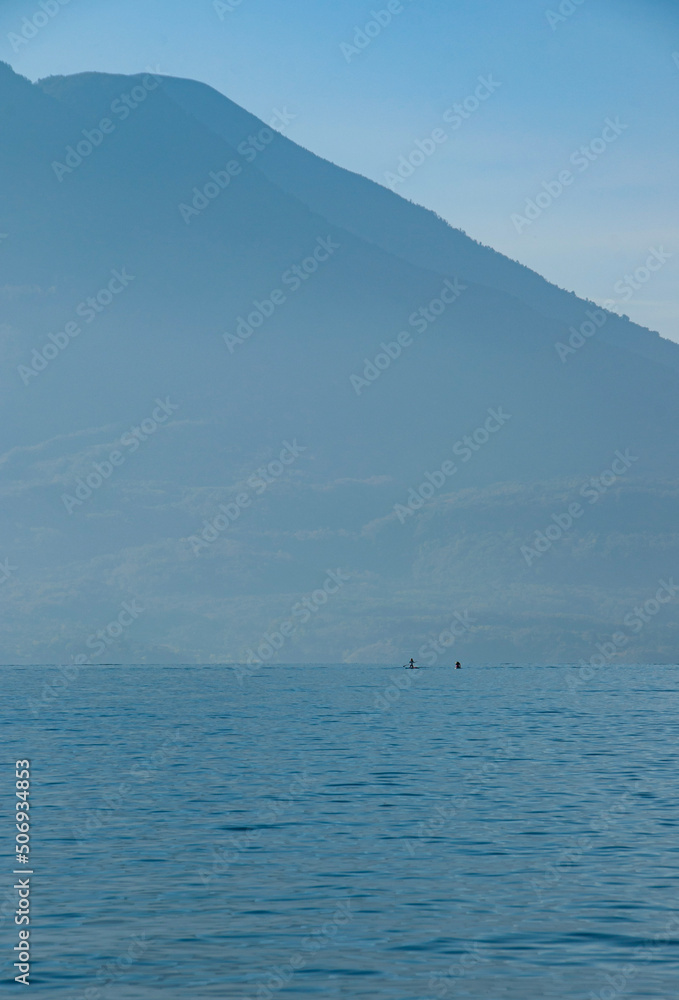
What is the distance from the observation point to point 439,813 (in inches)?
1443

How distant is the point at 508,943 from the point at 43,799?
2138 cm

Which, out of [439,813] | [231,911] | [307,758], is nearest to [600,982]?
[231,911]

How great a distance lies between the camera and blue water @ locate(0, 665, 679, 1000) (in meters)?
21.1

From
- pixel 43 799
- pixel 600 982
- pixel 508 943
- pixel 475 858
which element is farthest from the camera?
pixel 43 799

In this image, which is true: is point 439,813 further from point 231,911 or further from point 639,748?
point 639,748

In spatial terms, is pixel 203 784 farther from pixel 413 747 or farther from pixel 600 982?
pixel 600 982

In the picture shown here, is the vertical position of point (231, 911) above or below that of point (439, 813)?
below

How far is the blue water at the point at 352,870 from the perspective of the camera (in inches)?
832

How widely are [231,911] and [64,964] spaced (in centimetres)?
437

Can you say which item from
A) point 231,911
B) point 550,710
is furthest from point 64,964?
point 550,710

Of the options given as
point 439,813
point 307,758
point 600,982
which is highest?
point 307,758

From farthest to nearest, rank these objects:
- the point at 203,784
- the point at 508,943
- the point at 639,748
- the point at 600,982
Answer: the point at 639,748
the point at 203,784
the point at 508,943
the point at 600,982

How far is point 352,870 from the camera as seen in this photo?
28641 mm

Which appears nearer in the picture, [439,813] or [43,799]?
[439,813]
